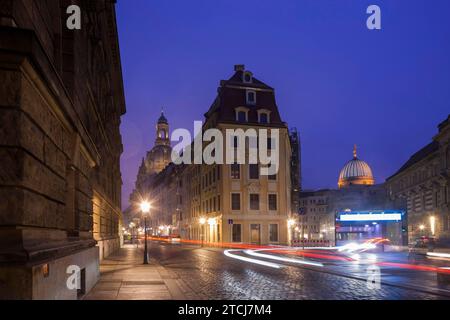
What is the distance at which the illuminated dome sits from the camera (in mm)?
176625

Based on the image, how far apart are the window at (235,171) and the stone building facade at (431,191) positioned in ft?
63.3

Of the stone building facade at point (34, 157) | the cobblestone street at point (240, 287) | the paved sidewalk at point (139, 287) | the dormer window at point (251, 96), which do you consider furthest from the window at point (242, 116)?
the stone building facade at point (34, 157)

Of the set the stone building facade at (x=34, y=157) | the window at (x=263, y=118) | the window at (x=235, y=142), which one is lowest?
the stone building facade at (x=34, y=157)

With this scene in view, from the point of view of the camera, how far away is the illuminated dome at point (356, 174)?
176625 mm

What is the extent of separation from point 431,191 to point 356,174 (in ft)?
375

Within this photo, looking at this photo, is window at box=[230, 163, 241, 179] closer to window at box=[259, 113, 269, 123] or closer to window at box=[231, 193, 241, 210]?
window at box=[231, 193, 241, 210]

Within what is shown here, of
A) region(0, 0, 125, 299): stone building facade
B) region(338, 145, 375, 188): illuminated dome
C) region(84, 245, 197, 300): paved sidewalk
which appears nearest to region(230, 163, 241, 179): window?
region(84, 245, 197, 300): paved sidewalk

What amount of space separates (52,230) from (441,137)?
58.3m

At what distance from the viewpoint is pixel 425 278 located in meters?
19.3

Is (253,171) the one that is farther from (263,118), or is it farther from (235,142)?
(263,118)

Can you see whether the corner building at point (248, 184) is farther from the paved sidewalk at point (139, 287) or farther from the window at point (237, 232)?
the paved sidewalk at point (139, 287)

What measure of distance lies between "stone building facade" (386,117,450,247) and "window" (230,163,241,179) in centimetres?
1928
